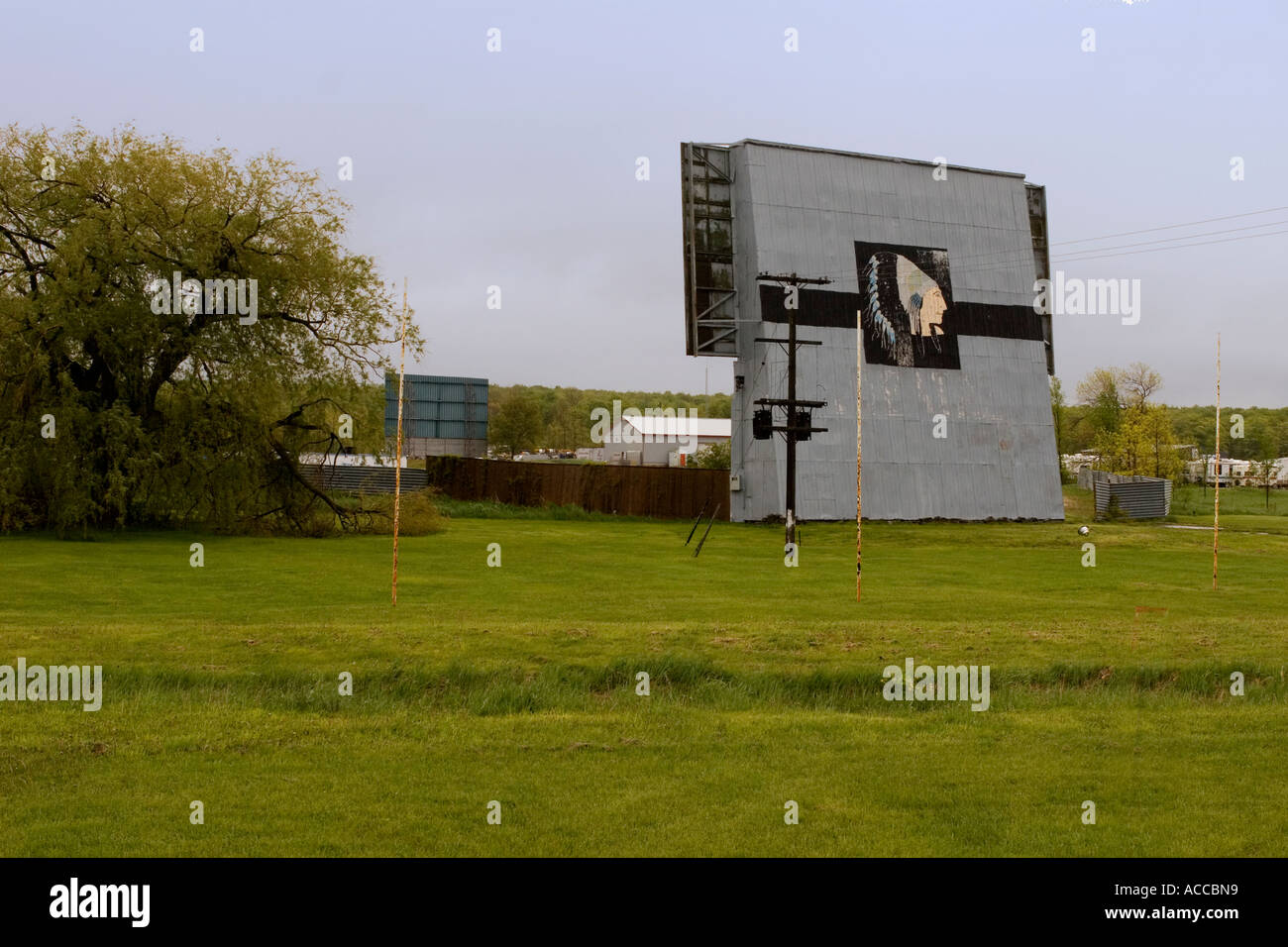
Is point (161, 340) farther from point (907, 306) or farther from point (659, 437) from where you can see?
point (659, 437)

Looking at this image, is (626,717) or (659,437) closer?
(626,717)

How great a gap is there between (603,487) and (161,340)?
24741 millimetres

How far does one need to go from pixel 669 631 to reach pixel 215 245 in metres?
23.4

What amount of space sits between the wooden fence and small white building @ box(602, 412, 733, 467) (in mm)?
26621

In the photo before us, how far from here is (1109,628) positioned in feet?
57.7

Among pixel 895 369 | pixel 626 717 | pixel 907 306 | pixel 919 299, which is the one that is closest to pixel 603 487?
pixel 895 369

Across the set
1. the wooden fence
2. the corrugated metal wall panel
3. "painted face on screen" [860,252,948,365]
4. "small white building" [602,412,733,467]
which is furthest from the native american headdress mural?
"small white building" [602,412,733,467]

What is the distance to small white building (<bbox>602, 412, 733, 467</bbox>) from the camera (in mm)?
92375

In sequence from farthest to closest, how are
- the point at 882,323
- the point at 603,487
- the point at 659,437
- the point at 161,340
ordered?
1. the point at 659,437
2. the point at 603,487
3. the point at 882,323
4. the point at 161,340

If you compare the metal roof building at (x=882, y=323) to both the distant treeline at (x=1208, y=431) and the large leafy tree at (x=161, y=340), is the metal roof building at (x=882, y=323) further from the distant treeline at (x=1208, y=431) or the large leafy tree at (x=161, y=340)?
the distant treeline at (x=1208, y=431)

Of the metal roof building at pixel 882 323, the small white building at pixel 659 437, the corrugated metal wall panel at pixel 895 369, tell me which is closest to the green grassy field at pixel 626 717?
the corrugated metal wall panel at pixel 895 369

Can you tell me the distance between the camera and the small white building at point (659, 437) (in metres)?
Result: 92.4

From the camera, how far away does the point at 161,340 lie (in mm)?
33375

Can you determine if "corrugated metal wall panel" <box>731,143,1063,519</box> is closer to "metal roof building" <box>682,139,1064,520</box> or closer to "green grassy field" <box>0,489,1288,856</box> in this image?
"metal roof building" <box>682,139,1064,520</box>
